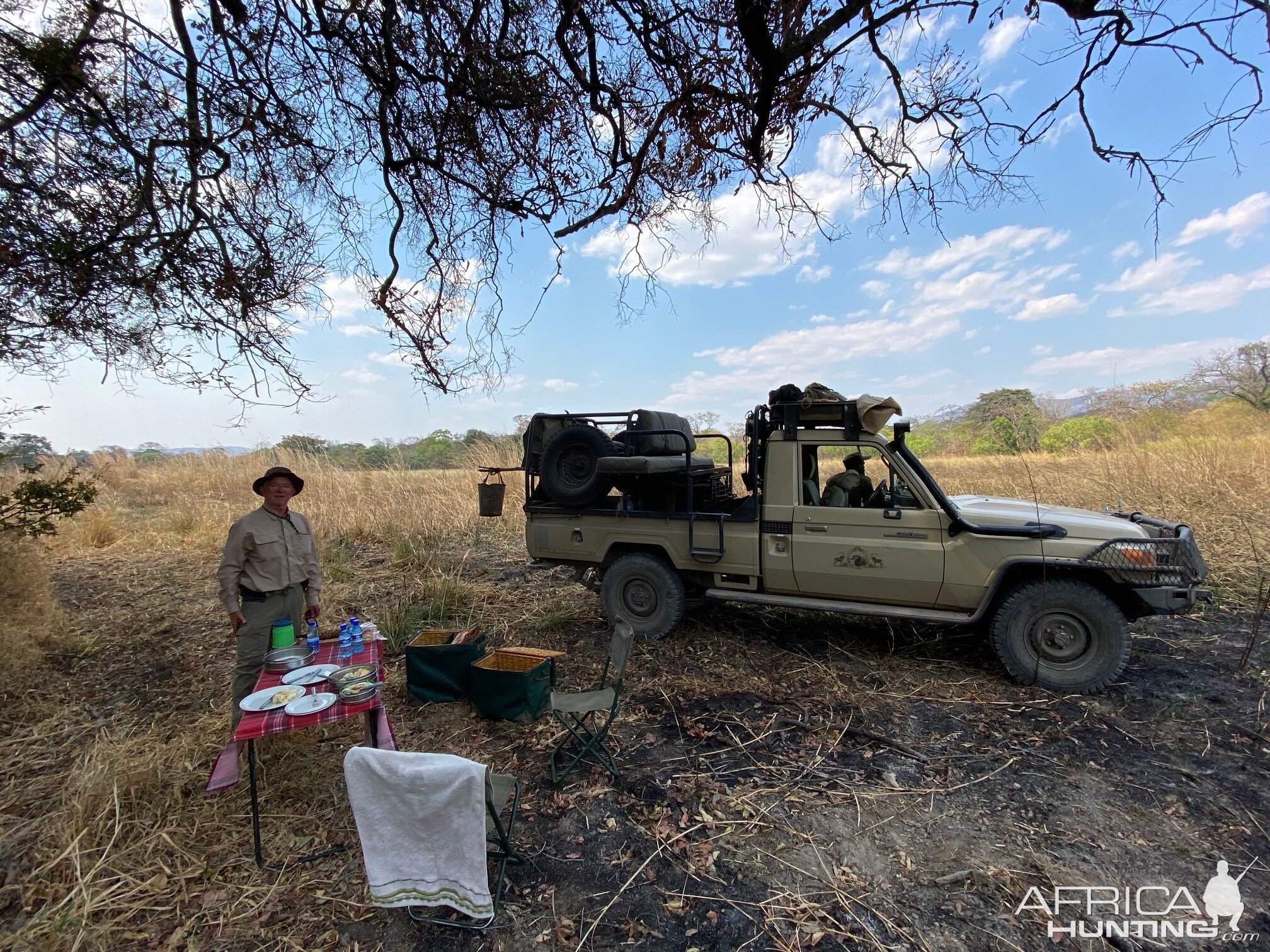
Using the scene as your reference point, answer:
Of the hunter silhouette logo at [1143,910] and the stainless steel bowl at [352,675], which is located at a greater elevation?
the stainless steel bowl at [352,675]

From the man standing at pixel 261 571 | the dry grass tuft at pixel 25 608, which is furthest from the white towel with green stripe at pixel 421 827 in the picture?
the dry grass tuft at pixel 25 608

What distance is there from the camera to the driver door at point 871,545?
3912mm

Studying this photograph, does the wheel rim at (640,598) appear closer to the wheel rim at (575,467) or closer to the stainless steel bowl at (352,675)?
the wheel rim at (575,467)

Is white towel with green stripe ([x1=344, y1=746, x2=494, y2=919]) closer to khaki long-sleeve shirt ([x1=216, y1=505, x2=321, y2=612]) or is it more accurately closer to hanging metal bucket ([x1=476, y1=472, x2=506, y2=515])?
khaki long-sleeve shirt ([x1=216, y1=505, x2=321, y2=612])

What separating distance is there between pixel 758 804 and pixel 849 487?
252 cm

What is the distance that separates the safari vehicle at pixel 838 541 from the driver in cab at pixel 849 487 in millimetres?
17

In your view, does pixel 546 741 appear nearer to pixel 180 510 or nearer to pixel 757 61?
pixel 757 61

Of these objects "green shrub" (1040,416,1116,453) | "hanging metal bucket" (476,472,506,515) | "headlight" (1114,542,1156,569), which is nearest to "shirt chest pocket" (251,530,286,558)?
"hanging metal bucket" (476,472,506,515)

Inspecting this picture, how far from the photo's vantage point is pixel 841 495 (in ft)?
14.0

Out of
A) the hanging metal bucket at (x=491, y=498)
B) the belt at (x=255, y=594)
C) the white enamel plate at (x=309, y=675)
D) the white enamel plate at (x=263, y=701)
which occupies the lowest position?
the white enamel plate at (x=263, y=701)

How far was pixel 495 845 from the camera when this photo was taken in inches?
94.5

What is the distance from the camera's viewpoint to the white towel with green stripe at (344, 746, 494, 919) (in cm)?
195

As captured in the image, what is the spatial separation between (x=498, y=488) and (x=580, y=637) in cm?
172

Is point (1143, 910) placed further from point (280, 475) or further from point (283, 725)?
point (280, 475)
